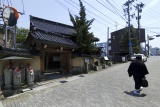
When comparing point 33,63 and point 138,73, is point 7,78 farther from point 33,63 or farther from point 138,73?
point 138,73

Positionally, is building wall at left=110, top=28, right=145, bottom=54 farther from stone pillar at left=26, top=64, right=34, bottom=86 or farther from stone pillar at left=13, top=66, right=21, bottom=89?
stone pillar at left=13, top=66, right=21, bottom=89

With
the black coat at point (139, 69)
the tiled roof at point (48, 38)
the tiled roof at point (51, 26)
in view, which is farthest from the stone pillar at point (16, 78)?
the black coat at point (139, 69)

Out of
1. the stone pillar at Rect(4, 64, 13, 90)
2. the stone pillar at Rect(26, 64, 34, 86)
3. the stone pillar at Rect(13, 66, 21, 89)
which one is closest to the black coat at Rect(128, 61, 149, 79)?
the stone pillar at Rect(26, 64, 34, 86)

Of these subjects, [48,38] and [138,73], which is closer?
[138,73]

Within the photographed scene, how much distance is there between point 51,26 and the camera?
787 inches

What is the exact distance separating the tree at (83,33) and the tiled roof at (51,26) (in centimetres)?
143

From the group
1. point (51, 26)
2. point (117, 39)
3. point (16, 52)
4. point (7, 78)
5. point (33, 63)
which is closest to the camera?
point (7, 78)

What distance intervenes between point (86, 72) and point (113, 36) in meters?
42.4

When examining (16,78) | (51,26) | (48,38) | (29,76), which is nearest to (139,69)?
(29,76)

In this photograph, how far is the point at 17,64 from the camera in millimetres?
12234

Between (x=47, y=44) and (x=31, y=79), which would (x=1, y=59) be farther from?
(x=47, y=44)

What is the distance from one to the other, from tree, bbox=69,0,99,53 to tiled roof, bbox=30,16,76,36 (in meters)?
1.43

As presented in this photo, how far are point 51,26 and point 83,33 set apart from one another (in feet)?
12.8

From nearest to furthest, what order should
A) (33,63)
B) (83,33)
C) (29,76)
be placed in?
1. (29,76)
2. (33,63)
3. (83,33)
